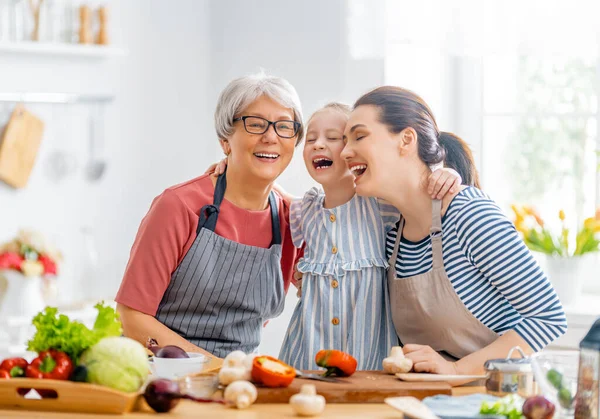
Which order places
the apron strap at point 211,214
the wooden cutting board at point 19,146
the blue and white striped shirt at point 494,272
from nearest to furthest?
the blue and white striped shirt at point 494,272
the apron strap at point 211,214
the wooden cutting board at point 19,146

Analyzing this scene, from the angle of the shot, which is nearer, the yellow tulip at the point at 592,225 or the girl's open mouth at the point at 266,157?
the girl's open mouth at the point at 266,157

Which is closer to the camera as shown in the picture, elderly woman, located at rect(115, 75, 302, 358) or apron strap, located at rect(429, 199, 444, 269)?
apron strap, located at rect(429, 199, 444, 269)

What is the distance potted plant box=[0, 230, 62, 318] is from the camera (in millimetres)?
3262

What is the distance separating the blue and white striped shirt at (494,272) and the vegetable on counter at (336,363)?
403mm

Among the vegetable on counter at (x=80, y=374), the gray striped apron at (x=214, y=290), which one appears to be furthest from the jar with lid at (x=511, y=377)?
the gray striped apron at (x=214, y=290)

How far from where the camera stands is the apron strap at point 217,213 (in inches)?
99.2

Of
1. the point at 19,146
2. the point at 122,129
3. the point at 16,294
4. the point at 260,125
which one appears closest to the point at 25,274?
the point at 16,294

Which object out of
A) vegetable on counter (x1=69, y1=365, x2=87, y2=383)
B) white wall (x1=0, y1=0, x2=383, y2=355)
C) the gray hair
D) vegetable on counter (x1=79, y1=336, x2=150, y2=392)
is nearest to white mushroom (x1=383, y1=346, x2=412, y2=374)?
vegetable on counter (x1=79, y1=336, x2=150, y2=392)

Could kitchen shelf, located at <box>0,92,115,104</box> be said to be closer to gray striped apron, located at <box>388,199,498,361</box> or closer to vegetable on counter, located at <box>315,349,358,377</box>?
gray striped apron, located at <box>388,199,498,361</box>

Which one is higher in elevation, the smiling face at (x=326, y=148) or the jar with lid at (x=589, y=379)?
the smiling face at (x=326, y=148)

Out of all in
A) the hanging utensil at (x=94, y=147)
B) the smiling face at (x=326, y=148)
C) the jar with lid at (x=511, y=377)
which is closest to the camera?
the jar with lid at (x=511, y=377)

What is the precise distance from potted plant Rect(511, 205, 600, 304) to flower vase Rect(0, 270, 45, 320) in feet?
6.16

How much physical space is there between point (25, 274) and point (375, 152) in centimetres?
157

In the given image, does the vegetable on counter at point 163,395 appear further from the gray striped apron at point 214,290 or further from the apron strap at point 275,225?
the apron strap at point 275,225
